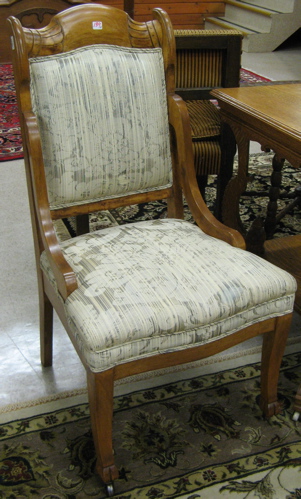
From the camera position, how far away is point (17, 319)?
223 cm

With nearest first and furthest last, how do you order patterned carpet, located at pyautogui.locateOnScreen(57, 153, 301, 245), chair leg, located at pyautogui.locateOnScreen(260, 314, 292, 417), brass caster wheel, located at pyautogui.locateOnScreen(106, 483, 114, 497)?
brass caster wheel, located at pyautogui.locateOnScreen(106, 483, 114, 497)
chair leg, located at pyautogui.locateOnScreen(260, 314, 292, 417)
patterned carpet, located at pyautogui.locateOnScreen(57, 153, 301, 245)

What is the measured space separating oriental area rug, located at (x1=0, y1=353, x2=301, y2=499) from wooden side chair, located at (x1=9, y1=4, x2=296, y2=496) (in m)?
0.08

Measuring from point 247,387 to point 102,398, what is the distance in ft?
2.14

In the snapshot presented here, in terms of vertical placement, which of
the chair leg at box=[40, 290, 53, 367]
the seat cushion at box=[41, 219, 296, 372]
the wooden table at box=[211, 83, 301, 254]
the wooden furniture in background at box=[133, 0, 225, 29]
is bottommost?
the chair leg at box=[40, 290, 53, 367]

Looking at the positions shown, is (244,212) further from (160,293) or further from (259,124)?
(160,293)

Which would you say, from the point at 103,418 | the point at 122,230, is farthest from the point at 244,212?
the point at 103,418

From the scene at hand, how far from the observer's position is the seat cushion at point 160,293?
53.6 inches

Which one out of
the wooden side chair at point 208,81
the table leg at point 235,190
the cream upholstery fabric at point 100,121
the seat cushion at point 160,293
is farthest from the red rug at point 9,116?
the seat cushion at point 160,293

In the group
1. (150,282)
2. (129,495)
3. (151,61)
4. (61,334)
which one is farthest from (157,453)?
(151,61)

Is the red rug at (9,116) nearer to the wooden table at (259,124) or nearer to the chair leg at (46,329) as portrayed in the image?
the wooden table at (259,124)

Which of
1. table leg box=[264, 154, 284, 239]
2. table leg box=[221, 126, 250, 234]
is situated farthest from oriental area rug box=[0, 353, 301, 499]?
table leg box=[264, 154, 284, 239]

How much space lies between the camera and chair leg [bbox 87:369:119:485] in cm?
138

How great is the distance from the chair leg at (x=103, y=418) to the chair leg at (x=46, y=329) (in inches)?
19.0

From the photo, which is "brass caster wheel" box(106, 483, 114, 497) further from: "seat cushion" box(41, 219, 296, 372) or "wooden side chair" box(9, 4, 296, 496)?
"seat cushion" box(41, 219, 296, 372)
